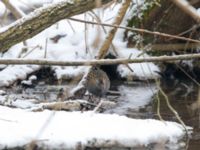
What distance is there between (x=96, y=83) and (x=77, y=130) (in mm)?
2363

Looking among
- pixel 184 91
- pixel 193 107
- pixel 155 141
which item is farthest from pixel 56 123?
pixel 184 91

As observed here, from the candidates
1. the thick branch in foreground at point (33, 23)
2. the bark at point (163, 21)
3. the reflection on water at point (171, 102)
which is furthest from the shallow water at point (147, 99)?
the thick branch in foreground at point (33, 23)

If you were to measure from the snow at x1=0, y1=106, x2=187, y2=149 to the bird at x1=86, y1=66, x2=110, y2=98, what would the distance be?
5.90ft

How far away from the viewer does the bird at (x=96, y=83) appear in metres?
5.98

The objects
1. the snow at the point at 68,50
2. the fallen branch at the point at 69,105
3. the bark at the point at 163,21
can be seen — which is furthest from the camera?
the bark at the point at 163,21

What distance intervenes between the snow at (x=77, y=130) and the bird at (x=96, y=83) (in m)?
1.80

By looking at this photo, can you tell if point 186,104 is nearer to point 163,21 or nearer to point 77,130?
point 163,21

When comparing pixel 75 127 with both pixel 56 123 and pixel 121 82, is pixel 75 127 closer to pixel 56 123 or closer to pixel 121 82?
pixel 56 123

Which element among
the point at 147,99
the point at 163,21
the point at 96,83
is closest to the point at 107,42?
the point at 96,83

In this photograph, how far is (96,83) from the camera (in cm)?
602

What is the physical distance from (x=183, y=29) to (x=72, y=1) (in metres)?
4.53

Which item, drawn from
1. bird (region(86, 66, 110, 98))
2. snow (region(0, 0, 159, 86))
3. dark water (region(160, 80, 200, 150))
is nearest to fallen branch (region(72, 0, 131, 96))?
bird (region(86, 66, 110, 98))

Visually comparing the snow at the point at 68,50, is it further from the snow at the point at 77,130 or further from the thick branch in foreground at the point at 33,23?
the thick branch in foreground at the point at 33,23

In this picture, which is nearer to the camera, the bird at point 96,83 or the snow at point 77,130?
the snow at point 77,130
